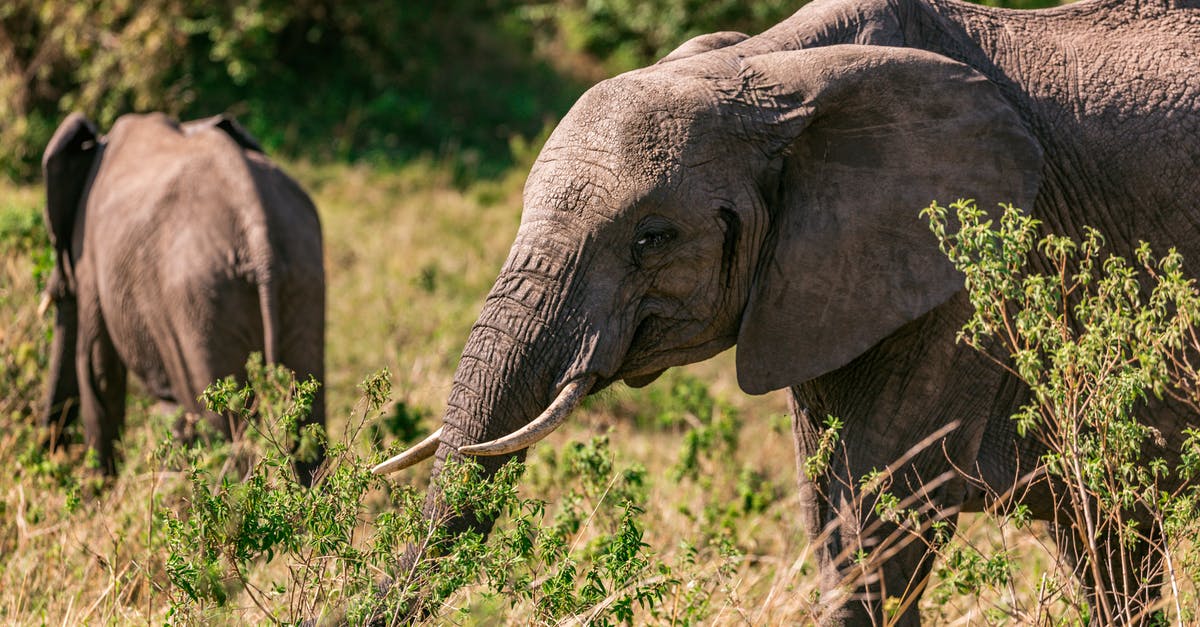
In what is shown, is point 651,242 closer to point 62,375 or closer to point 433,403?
point 433,403

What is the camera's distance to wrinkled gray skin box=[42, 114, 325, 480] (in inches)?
239

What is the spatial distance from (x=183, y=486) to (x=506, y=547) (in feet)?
7.33

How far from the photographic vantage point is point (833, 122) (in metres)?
3.85

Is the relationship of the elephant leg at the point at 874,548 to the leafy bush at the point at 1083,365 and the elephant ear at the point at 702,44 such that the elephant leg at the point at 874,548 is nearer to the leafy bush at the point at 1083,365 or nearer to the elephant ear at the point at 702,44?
the leafy bush at the point at 1083,365

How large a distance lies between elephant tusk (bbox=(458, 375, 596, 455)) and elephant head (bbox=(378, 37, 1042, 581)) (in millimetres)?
39

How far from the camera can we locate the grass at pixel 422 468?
14.4ft

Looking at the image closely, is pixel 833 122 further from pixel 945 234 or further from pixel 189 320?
pixel 189 320

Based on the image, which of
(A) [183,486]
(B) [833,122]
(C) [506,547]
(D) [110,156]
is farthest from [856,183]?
(D) [110,156]

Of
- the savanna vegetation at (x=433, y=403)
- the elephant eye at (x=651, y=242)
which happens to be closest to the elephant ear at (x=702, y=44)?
the elephant eye at (x=651, y=242)

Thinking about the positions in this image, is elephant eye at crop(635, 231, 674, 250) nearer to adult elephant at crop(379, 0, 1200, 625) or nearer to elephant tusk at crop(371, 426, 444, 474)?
adult elephant at crop(379, 0, 1200, 625)

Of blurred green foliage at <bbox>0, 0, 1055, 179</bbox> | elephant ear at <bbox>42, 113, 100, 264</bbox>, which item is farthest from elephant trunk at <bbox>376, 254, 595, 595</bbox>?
blurred green foliage at <bbox>0, 0, 1055, 179</bbox>

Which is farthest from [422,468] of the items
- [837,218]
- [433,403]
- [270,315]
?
[837,218]

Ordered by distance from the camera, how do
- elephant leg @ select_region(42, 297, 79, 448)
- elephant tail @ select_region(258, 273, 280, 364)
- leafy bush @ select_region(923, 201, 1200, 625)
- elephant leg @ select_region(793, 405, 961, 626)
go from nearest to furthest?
leafy bush @ select_region(923, 201, 1200, 625)
elephant leg @ select_region(793, 405, 961, 626)
elephant tail @ select_region(258, 273, 280, 364)
elephant leg @ select_region(42, 297, 79, 448)

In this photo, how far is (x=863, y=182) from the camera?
382 cm
